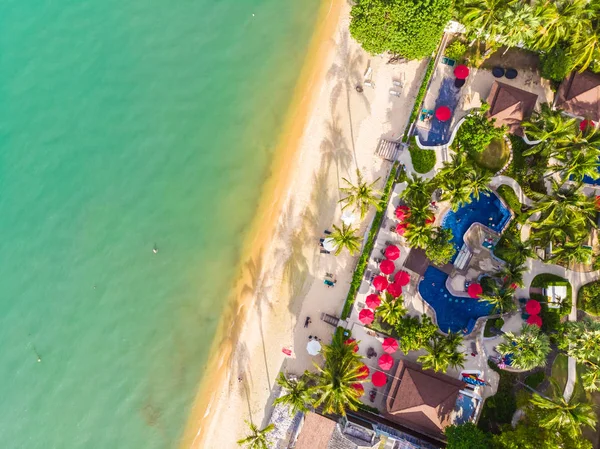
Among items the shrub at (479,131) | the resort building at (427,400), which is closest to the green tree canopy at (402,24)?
the shrub at (479,131)

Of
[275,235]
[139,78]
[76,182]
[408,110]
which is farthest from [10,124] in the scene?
[408,110]

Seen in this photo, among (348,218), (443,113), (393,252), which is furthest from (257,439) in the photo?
(443,113)

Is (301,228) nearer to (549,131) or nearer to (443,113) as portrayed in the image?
(443,113)

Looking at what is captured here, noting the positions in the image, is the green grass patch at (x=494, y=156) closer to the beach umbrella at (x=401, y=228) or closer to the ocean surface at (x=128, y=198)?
the beach umbrella at (x=401, y=228)

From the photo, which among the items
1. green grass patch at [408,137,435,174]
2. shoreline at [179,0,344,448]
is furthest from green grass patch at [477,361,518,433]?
shoreline at [179,0,344,448]

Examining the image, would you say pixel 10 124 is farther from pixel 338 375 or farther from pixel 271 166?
pixel 338 375

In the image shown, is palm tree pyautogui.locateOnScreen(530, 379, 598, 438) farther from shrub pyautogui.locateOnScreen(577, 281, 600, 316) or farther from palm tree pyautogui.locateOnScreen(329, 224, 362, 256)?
palm tree pyautogui.locateOnScreen(329, 224, 362, 256)
